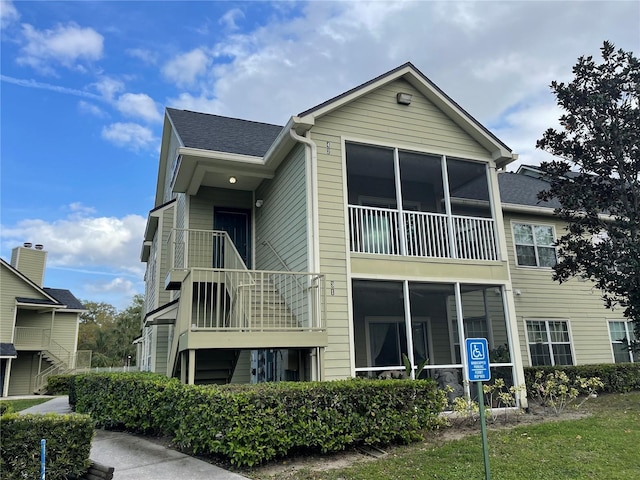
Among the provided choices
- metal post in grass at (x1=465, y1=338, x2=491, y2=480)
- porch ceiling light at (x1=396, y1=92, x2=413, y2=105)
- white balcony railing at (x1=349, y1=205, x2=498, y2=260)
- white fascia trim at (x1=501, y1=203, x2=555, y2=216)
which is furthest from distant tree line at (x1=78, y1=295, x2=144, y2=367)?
metal post in grass at (x1=465, y1=338, x2=491, y2=480)

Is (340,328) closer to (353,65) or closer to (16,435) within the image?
(16,435)

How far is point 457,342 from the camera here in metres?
9.67

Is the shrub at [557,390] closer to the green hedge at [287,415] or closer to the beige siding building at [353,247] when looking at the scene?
the beige siding building at [353,247]

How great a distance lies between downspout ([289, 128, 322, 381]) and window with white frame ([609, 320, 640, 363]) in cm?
1133

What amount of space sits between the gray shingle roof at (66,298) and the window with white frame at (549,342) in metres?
26.0

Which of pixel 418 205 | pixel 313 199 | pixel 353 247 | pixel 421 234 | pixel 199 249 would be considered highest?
pixel 418 205

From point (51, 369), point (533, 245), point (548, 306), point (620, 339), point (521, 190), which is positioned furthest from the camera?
point (51, 369)

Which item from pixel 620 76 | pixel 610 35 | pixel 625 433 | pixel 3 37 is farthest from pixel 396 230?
pixel 3 37

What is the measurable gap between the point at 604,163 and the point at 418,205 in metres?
4.17

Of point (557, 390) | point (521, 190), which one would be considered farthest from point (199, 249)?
point (521, 190)

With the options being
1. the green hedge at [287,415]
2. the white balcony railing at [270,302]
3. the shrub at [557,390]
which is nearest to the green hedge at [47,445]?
the green hedge at [287,415]

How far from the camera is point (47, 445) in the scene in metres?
4.93

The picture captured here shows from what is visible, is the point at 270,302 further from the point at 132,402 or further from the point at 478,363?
the point at 478,363

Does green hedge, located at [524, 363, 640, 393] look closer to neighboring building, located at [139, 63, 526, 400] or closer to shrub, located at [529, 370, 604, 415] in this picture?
shrub, located at [529, 370, 604, 415]
